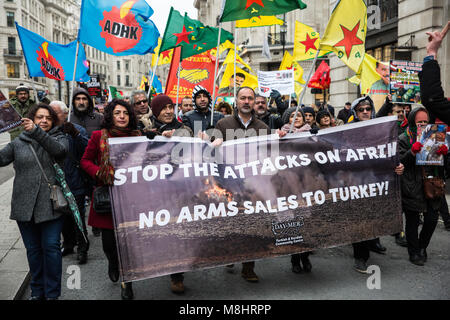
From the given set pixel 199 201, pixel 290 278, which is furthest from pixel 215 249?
pixel 290 278

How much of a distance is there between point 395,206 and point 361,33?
2.12m

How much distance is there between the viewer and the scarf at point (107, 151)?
364 centimetres

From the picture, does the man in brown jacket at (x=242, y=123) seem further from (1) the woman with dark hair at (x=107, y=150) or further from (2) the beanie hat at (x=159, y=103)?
(1) the woman with dark hair at (x=107, y=150)

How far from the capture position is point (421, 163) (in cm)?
471

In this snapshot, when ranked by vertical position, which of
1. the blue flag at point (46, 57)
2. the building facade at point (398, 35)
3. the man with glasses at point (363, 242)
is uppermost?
the building facade at point (398, 35)

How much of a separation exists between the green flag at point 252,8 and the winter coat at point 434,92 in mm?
2693

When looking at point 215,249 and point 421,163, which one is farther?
point 421,163

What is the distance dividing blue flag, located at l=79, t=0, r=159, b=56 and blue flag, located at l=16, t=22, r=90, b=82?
398 mm

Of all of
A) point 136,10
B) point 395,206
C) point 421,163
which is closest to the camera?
point 395,206

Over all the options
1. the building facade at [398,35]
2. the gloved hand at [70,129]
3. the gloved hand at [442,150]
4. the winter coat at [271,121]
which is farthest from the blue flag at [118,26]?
the gloved hand at [442,150]

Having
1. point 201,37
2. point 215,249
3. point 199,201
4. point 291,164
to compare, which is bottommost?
point 215,249

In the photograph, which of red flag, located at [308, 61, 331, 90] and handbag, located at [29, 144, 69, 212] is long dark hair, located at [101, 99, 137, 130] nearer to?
handbag, located at [29, 144, 69, 212]

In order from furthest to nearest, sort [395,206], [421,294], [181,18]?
[181,18]
[395,206]
[421,294]
